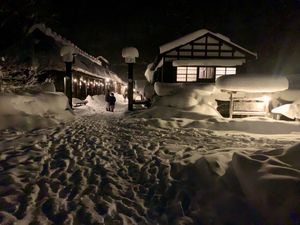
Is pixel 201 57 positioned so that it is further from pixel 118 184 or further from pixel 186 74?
pixel 118 184

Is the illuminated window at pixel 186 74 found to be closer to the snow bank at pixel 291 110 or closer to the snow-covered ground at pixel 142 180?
the snow bank at pixel 291 110

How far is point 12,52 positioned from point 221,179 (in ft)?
54.5

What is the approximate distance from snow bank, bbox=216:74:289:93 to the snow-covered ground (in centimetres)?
636

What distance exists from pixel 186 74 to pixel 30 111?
52.7ft

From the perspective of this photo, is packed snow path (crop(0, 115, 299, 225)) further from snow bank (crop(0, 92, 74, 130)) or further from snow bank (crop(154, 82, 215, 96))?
snow bank (crop(154, 82, 215, 96))

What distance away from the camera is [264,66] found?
33625 mm

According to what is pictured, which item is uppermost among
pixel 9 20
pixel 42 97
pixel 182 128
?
pixel 9 20

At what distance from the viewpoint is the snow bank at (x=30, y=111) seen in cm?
1055

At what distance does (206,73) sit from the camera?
82.0 ft

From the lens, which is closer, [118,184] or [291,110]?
[118,184]

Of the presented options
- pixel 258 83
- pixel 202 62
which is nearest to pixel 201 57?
pixel 202 62

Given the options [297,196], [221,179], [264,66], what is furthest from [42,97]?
[264,66]

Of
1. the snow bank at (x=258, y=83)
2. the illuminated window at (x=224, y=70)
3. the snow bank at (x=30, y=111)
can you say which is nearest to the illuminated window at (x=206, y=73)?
the illuminated window at (x=224, y=70)

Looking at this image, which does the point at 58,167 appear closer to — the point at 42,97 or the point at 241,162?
the point at 241,162
